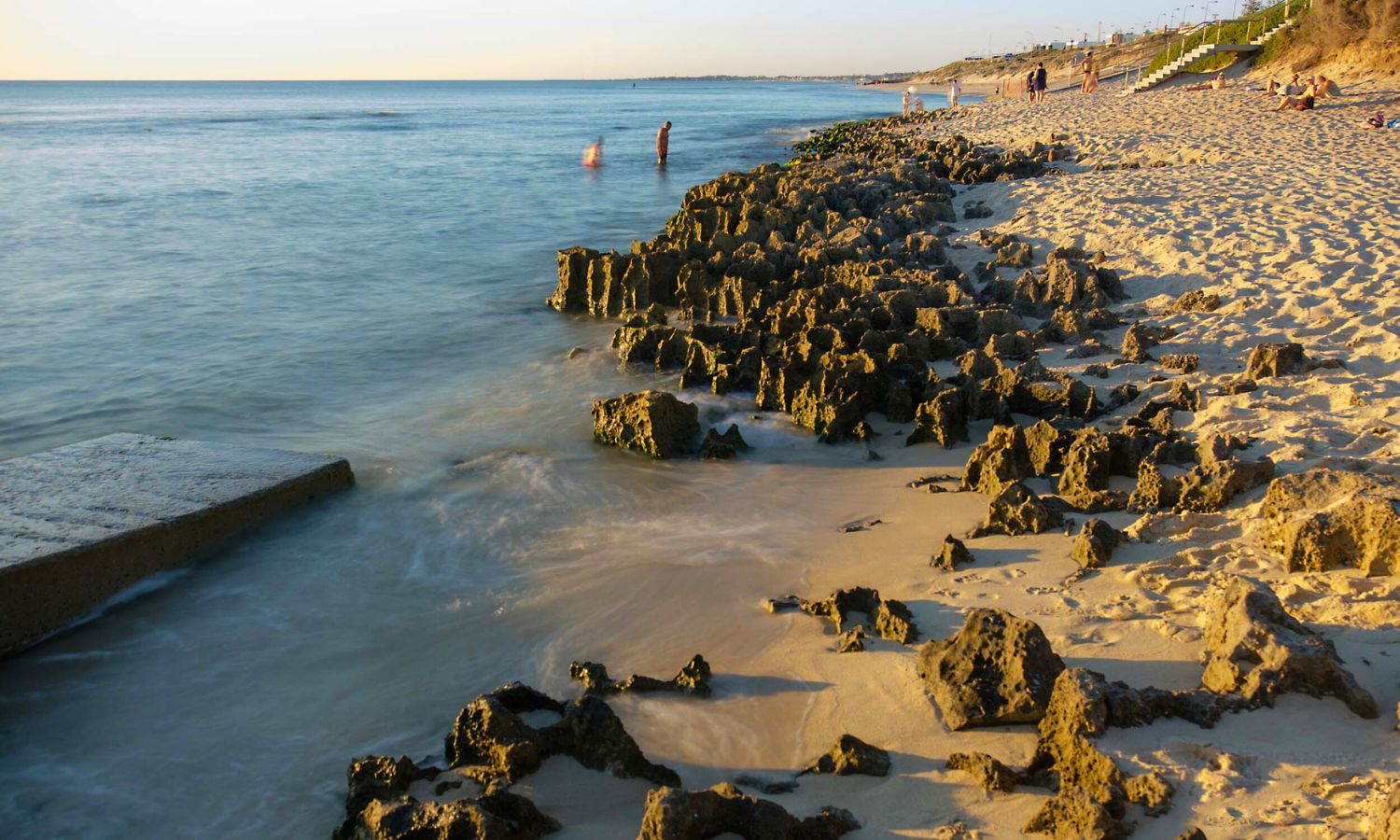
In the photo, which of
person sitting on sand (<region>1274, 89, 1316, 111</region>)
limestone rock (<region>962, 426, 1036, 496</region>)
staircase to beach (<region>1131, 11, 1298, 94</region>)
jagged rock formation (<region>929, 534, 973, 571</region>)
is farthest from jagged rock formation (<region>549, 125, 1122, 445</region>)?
staircase to beach (<region>1131, 11, 1298, 94</region>)

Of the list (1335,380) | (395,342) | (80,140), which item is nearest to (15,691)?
(395,342)

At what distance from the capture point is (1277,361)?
7.00m

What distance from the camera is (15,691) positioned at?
504cm

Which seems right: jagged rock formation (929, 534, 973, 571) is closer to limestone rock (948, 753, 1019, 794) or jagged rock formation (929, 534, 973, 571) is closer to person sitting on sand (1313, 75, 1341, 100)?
limestone rock (948, 753, 1019, 794)

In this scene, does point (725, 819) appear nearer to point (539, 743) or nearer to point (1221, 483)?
point (539, 743)

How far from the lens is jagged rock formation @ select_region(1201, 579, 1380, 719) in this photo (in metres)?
3.70

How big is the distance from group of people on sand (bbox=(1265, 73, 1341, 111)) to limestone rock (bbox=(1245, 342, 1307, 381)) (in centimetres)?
1820

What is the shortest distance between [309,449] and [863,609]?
17.8 feet

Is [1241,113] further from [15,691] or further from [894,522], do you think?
[15,691]

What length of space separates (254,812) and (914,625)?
302 centimetres

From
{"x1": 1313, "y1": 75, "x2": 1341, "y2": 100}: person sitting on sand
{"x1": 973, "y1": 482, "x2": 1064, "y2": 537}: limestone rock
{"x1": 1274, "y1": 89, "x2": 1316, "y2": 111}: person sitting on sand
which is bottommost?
{"x1": 973, "y1": 482, "x2": 1064, "y2": 537}: limestone rock

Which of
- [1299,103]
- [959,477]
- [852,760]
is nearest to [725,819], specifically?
[852,760]

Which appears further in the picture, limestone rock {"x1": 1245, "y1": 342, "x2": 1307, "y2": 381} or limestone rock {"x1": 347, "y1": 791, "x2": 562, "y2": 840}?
limestone rock {"x1": 1245, "y1": 342, "x2": 1307, "y2": 381}

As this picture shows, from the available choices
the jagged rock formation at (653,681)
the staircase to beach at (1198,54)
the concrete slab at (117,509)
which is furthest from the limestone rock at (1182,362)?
the staircase to beach at (1198,54)
